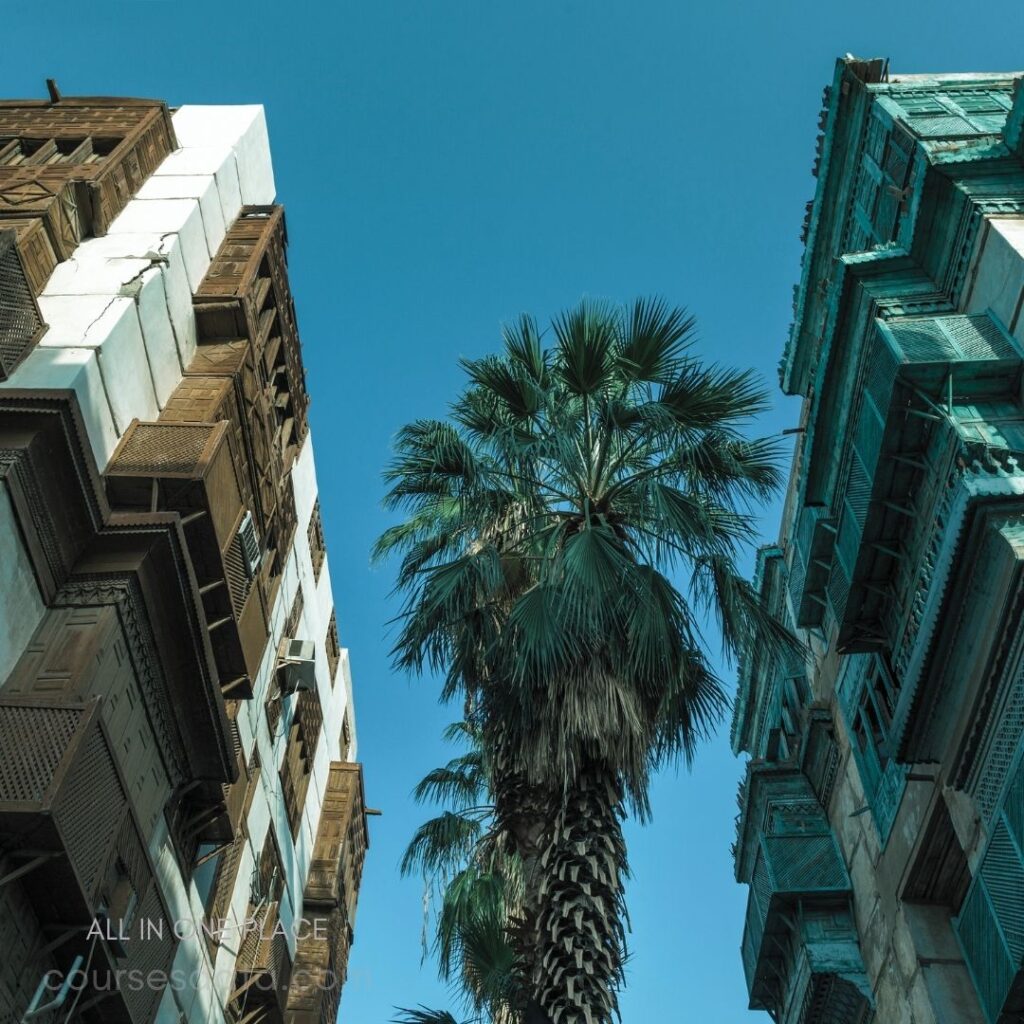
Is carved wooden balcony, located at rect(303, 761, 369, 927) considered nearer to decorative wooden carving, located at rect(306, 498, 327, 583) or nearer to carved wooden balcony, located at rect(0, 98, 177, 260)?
decorative wooden carving, located at rect(306, 498, 327, 583)

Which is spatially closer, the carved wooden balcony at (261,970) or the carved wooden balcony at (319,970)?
the carved wooden balcony at (261,970)

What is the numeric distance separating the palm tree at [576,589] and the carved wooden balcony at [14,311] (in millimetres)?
4460

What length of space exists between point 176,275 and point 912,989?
1323 centimetres

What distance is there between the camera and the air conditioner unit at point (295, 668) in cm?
1661

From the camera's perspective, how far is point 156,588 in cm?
1009

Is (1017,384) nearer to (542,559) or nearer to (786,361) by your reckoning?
(542,559)

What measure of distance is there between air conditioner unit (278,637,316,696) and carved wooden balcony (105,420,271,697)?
3512 mm

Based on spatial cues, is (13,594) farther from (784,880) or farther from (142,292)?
(784,880)

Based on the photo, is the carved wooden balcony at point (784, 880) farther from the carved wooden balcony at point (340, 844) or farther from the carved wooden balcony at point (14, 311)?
the carved wooden balcony at point (14, 311)

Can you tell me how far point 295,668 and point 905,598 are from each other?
9.79m

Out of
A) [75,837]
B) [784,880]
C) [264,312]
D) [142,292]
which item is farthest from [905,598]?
[264,312]

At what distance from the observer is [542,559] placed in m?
11.1

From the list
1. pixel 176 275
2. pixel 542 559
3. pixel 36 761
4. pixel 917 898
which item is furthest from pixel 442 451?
pixel 917 898

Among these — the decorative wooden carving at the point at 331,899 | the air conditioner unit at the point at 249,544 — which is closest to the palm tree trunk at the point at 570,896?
the air conditioner unit at the point at 249,544
